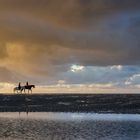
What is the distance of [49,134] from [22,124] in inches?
465

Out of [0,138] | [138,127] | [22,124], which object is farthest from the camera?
[22,124]

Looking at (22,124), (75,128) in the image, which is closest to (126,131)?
(75,128)

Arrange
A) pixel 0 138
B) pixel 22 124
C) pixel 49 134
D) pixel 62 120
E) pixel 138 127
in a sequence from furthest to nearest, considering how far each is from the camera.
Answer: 1. pixel 62 120
2. pixel 22 124
3. pixel 138 127
4. pixel 49 134
5. pixel 0 138

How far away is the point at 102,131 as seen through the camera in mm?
53531

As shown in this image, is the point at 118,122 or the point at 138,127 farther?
the point at 118,122

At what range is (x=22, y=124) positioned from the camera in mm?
62312

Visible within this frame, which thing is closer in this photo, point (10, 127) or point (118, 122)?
point (10, 127)

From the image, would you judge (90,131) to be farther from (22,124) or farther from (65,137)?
(22,124)

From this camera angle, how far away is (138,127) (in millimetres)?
57094

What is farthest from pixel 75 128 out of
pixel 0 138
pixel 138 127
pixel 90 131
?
pixel 0 138

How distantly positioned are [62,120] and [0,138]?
→ 22.6 meters

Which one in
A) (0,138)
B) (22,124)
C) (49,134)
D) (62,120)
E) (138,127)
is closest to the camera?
(0,138)

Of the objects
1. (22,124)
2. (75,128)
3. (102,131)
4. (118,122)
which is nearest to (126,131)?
(102,131)

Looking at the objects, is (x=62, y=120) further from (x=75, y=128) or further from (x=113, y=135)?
(x=113, y=135)
